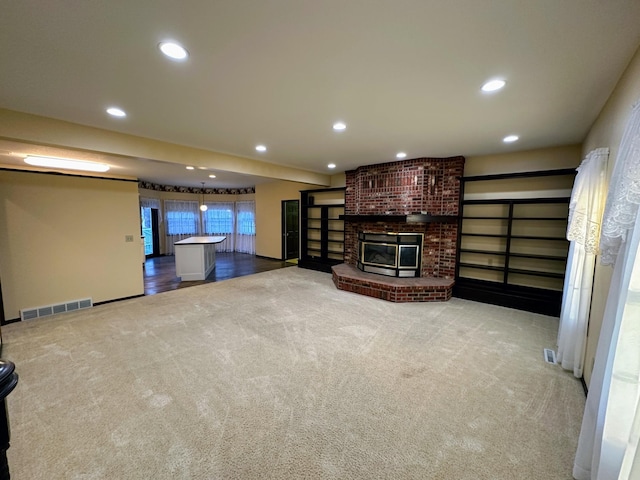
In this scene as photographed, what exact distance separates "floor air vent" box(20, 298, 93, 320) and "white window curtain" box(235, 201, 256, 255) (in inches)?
223

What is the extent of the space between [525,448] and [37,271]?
6153mm

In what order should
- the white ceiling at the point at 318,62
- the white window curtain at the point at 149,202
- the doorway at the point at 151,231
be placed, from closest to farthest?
the white ceiling at the point at 318,62, the white window curtain at the point at 149,202, the doorway at the point at 151,231

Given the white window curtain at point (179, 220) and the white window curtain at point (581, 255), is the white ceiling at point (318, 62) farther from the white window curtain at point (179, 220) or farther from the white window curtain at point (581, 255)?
the white window curtain at point (179, 220)

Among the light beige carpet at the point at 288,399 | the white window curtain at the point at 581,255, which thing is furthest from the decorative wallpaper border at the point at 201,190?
the white window curtain at the point at 581,255

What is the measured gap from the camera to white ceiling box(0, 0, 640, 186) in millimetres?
1316

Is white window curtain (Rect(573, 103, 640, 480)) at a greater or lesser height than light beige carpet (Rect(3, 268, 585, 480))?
greater

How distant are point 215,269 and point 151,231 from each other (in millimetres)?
3699

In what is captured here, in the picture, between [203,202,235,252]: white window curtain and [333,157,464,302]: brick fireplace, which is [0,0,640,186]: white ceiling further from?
[203,202,235,252]: white window curtain

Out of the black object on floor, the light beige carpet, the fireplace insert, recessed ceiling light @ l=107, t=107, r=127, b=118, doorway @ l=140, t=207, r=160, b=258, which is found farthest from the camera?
doorway @ l=140, t=207, r=160, b=258

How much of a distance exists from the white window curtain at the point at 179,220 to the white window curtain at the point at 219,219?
366mm

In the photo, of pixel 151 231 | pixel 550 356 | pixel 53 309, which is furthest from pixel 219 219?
pixel 550 356

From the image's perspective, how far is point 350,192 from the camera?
20.5 feet

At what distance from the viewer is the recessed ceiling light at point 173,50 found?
157 centimetres

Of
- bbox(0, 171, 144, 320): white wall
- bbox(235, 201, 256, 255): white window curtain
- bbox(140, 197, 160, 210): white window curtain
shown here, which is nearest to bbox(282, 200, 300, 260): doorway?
bbox(235, 201, 256, 255): white window curtain
